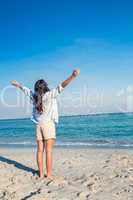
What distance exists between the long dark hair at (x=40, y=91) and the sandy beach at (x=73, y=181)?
1469 mm

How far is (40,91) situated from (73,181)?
6.15ft

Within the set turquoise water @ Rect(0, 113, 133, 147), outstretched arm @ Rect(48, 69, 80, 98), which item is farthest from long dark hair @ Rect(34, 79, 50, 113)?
turquoise water @ Rect(0, 113, 133, 147)

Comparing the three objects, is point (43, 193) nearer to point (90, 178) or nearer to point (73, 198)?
point (73, 198)

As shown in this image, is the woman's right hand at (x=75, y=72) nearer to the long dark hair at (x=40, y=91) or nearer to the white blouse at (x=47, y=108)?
the white blouse at (x=47, y=108)

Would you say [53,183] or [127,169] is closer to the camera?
[53,183]

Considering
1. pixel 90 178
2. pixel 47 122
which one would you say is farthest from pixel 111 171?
pixel 47 122

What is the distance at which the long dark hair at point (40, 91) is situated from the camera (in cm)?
607

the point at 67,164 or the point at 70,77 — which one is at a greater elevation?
the point at 70,77

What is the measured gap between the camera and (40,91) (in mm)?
6070

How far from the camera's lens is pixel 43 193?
5242mm

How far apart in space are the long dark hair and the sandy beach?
57.8 inches

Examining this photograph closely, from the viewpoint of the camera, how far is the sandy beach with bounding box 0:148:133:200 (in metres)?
5.12

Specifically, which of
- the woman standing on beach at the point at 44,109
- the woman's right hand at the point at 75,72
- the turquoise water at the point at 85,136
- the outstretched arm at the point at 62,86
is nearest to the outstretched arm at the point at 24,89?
the woman standing on beach at the point at 44,109

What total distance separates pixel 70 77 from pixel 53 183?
6.63 feet
